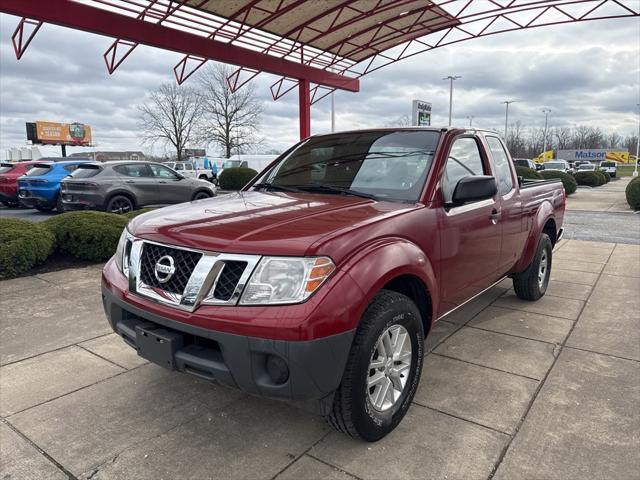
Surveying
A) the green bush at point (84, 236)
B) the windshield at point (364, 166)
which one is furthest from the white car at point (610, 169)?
the windshield at point (364, 166)

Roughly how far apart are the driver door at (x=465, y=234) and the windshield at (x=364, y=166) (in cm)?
21

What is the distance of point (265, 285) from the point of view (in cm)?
215

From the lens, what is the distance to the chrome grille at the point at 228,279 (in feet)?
7.22

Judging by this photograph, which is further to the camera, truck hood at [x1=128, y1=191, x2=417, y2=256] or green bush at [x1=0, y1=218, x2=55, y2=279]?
green bush at [x1=0, y1=218, x2=55, y2=279]

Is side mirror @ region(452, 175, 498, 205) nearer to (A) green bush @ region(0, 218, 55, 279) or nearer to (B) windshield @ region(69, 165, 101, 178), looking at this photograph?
(A) green bush @ region(0, 218, 55, 279)

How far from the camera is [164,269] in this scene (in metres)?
2.40

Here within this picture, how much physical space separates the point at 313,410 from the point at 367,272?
73cm

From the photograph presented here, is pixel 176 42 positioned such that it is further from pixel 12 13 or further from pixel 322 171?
pixel 322 171

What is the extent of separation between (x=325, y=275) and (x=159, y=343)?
0.94 m

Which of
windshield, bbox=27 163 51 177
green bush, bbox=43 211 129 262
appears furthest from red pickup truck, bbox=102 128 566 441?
windshield, bbox=27 163 51 177

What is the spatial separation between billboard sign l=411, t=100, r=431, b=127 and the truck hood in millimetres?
11303

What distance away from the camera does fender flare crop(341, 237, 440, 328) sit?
2270 millimetres

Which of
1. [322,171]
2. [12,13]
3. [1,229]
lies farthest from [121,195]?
[322,171]

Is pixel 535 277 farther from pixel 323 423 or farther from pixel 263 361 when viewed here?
pixel 263 361
